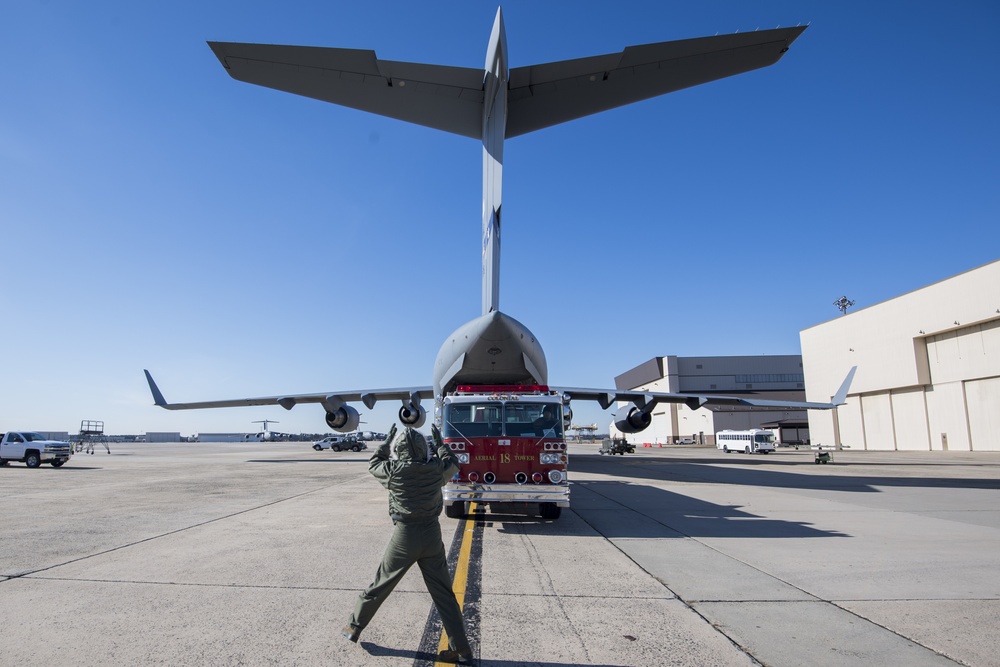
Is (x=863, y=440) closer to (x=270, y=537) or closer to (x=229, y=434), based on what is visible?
(x=270, y=537)

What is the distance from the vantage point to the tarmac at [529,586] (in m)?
4.46

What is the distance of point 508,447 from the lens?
10.0 meters

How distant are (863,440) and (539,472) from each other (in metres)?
55.7

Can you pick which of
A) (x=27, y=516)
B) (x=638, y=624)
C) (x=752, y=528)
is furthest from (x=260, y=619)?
(x=27, y=516)

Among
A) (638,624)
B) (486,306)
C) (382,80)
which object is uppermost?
(382,80)

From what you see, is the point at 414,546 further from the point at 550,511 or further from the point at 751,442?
the point at 751,442

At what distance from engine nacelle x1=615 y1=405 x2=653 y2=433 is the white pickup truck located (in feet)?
79.2

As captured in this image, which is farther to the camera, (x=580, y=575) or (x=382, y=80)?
(x=382, y=80)

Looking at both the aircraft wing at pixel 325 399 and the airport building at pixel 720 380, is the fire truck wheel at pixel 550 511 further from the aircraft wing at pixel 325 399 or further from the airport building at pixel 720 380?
the airport building at pixel 720 380

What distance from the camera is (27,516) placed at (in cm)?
1087

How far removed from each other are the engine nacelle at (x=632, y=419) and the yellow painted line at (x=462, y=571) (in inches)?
552

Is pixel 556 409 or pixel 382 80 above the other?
pixel 382 80

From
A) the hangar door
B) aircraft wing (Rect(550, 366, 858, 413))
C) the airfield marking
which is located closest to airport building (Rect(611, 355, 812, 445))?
the hangar door

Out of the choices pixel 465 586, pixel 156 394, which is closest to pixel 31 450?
pixel 156 394
